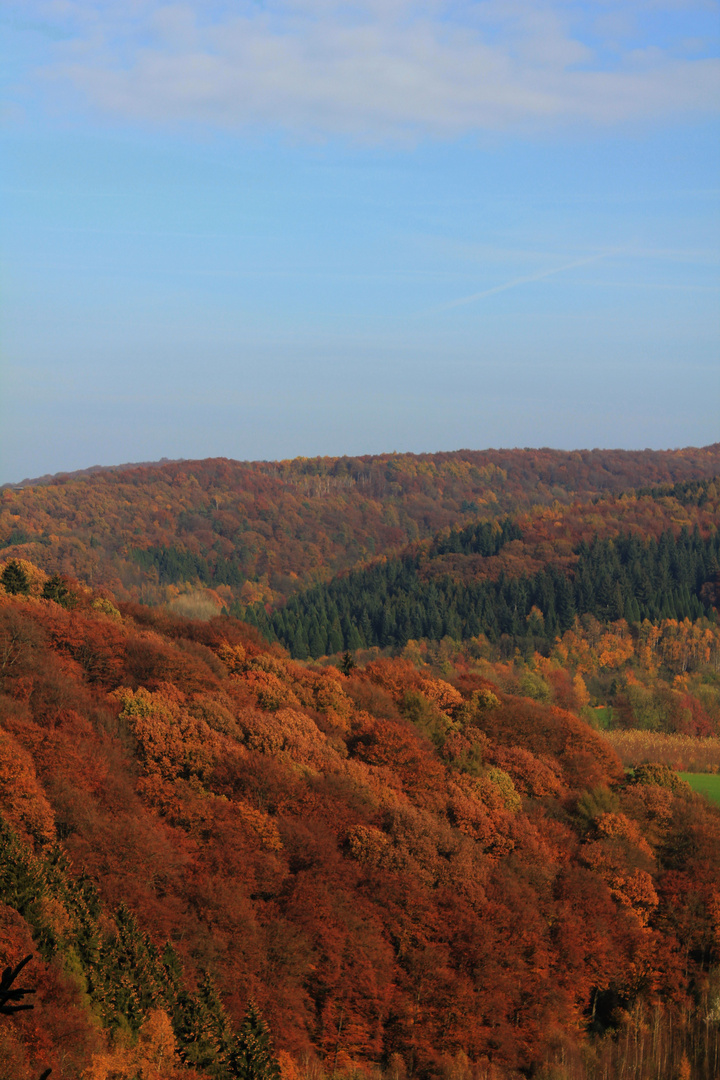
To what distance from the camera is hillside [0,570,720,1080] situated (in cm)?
3319

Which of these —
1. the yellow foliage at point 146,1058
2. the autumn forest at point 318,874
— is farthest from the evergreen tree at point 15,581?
the yellow foliage at point 146,1058

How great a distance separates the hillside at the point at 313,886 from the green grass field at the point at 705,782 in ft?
68.7

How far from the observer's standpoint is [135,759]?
164 feet

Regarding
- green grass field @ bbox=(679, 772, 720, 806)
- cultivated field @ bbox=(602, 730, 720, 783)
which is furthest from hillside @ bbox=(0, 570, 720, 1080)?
cultivated field @ bbox=(602, 730, 720, 783)

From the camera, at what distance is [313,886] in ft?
147

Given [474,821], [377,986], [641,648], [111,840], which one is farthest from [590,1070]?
[641,648]

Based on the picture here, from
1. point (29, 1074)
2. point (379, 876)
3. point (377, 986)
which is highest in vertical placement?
point (29, 1074)

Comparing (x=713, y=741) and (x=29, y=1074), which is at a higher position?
(x=29, y=1074)

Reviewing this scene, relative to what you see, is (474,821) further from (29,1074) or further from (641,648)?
(641,648)

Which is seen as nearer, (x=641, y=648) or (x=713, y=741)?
(x=713, y=741)

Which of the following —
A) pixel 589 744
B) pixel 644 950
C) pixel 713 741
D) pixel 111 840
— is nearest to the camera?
pixel 111 840

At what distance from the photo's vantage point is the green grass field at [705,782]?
280 feet

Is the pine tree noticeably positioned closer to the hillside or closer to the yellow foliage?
the hillside

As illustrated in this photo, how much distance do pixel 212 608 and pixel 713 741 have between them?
91.4 meters
